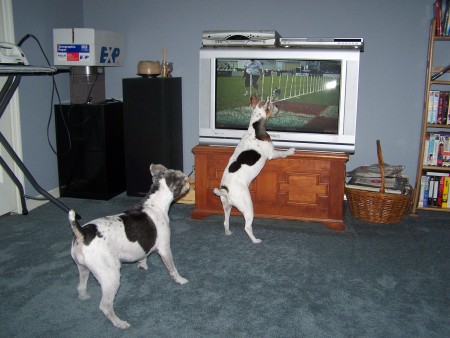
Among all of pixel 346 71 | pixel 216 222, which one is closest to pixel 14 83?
pixel 216 222

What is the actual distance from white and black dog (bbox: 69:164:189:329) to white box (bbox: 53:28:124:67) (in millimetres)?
2047

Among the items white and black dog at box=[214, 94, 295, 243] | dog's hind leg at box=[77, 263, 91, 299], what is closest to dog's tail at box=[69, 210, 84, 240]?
dog's hind leg at box=[77, 263, 91, 299]

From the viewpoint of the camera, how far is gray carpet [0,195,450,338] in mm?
2268

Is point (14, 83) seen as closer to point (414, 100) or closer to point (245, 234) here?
point (245, 234)

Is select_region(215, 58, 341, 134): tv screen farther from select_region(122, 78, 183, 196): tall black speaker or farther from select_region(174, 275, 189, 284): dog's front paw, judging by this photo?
select_region(174, 275, 189, 284): dog's front paw

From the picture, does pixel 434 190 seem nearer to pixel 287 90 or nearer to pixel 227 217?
pixel 287 90

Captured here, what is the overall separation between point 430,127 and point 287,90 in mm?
1414

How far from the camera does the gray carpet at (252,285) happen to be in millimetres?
2268

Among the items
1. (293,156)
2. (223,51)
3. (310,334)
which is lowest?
(310,334)

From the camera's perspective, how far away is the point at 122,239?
227cm

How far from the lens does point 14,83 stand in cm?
325

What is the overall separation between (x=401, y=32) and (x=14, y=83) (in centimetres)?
320

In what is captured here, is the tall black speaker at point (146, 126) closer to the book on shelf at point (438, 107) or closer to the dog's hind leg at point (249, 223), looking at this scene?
the dog's hind leg at point (249, 223)

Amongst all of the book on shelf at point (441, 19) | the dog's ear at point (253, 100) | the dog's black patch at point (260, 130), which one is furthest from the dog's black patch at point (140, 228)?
the book on shelf at point (441, 19)
